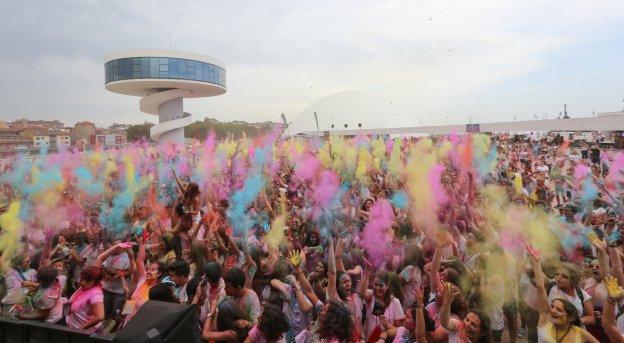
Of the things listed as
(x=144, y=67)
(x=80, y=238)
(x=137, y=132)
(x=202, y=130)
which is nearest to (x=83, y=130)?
(x=137, y=132)

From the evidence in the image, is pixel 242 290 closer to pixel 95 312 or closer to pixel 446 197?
pixel 95 312

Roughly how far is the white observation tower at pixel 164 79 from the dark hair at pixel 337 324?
156 feet

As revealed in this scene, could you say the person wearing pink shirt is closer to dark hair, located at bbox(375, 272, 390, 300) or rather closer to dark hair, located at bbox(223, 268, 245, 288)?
dark hair, located at bbox(223, 268, 245, 288)

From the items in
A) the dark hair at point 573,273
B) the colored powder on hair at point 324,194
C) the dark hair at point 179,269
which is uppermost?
the colored powder on hair at point 324,194

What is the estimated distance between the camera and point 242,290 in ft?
11.9

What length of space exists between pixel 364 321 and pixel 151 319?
82.1 inches

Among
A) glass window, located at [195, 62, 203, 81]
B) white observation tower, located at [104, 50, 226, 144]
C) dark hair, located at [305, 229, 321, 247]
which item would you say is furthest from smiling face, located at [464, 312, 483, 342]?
glass window, located at [195, 62, 203, 81]

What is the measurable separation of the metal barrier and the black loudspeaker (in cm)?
99

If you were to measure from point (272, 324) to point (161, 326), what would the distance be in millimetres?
1036

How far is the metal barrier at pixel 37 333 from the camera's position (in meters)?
3.13

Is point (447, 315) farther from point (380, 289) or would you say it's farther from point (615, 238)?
point (615, 238)

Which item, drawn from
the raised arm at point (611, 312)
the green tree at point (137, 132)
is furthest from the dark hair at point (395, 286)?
the green tree at point (137, 132)

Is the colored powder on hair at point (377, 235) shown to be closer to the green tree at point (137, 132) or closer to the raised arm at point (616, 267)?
the raised arm at point (616, 267)

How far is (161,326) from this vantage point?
2.28 m
